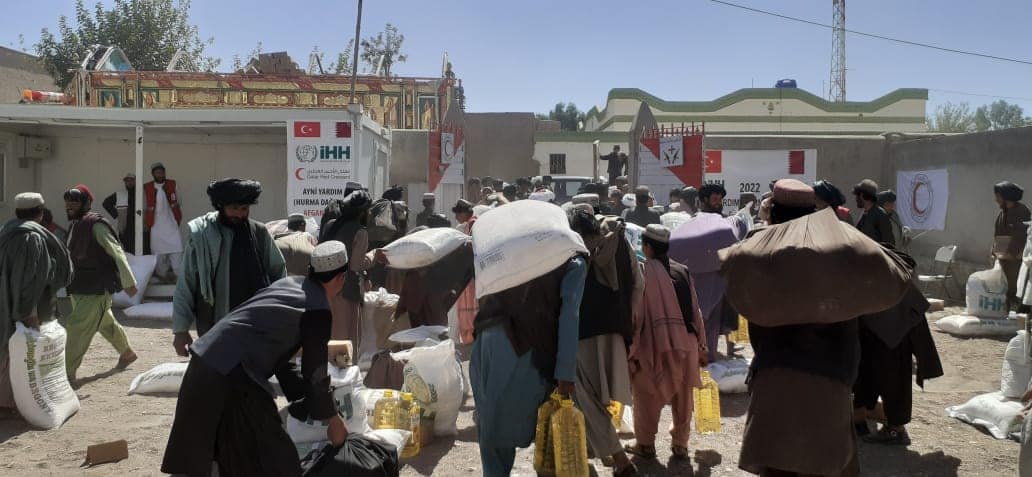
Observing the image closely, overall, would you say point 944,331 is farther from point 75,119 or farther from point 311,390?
point 75,119

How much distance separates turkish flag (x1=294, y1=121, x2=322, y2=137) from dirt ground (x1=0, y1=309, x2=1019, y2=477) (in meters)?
4.64

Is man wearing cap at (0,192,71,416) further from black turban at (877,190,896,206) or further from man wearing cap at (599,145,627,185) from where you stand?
man wearing cap at (599,145,627,185)

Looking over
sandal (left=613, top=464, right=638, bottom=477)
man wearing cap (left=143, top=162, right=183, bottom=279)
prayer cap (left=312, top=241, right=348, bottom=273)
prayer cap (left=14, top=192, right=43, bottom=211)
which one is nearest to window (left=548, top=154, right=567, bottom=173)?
man wearing cap (left=143, top=162, right=183, bottom=279)

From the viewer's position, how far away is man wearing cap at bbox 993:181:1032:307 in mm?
8102

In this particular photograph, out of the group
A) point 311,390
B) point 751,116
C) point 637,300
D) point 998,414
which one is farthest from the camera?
point 751,116

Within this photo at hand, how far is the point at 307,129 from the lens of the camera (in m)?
10.4

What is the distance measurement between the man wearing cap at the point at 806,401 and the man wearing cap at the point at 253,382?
175 centimetres

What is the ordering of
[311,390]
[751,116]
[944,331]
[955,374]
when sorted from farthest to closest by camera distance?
1. [751,116]
2. [944,331]
3. [955,374]
4. [311,390]

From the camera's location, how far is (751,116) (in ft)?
116

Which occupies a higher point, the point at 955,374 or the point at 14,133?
the point at 14,133

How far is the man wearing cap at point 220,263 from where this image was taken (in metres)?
4.36

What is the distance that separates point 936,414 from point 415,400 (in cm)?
392

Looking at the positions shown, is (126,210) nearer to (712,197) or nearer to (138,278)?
(138,278)

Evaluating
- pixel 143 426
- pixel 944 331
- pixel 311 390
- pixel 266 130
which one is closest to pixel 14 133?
pixel 266 130
